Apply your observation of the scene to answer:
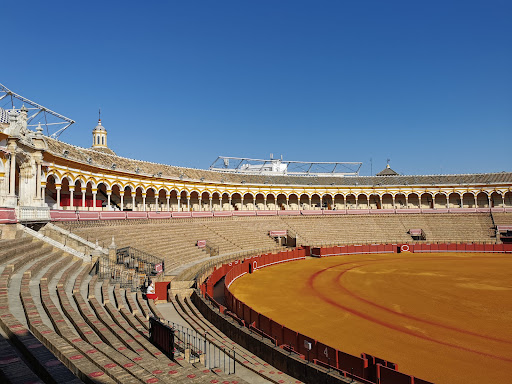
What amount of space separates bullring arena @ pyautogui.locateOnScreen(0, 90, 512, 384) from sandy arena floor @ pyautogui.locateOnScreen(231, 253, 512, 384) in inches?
3.8

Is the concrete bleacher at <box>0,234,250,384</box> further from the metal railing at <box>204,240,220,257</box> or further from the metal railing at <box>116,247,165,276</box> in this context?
the metal railing at <box>204,240,220,257</box>

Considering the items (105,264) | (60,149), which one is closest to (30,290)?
(105,264)

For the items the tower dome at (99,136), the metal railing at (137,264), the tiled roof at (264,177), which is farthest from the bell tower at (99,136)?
the metal railing at (137,264)

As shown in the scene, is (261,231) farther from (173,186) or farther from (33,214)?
(33,214)

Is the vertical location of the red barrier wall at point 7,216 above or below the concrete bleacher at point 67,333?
above

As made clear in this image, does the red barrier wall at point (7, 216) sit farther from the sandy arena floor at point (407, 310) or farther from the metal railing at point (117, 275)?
the sandy arena floor at point (407, 310)

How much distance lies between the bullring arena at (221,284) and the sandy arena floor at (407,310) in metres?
0.10

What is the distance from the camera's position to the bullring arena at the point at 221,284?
973 cm

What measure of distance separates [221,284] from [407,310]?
540 inches

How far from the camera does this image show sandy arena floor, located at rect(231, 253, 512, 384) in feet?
41.7

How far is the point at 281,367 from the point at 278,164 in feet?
218

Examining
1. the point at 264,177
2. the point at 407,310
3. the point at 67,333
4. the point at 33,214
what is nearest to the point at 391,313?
the point at 407,310

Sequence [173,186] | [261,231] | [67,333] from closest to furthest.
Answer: [67,333] → [261,231] → [173,186]

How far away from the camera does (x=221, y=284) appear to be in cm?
2725
